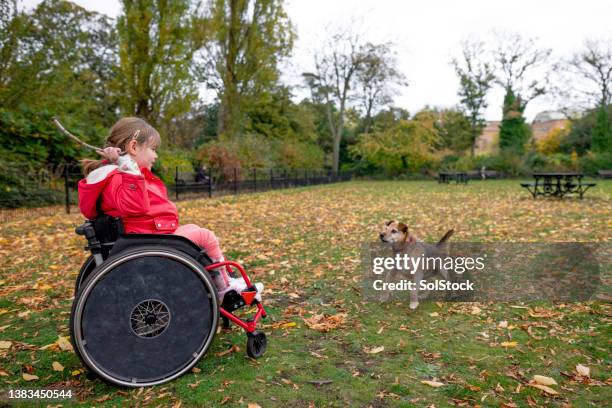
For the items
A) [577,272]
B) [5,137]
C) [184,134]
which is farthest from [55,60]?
[184,134]

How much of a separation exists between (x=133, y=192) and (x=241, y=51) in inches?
877

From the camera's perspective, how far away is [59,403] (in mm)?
2273

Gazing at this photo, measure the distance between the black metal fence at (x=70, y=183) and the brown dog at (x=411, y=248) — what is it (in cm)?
924

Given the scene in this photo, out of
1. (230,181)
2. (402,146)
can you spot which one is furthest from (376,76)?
(230,181)

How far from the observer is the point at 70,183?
38.2 ft

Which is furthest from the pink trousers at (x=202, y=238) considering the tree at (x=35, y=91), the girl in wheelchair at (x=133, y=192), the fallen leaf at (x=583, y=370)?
the tree at (x=35, y=91)

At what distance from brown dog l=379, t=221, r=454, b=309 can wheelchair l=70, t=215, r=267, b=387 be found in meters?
2.07

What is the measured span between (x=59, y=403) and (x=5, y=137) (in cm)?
1152

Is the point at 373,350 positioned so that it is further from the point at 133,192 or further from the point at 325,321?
the point at 133,192

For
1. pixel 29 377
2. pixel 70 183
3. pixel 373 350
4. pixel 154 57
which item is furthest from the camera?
pixel 154 57

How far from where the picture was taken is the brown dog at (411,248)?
388 cm

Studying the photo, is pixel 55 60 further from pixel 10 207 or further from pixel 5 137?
pixel 10 207

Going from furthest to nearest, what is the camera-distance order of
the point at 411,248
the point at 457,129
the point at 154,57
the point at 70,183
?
the point at 457,129 → the point at 154,57 → the point at 70,183 → the point at 411,248

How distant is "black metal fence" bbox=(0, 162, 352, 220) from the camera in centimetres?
1024
